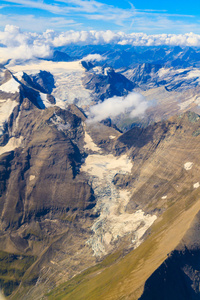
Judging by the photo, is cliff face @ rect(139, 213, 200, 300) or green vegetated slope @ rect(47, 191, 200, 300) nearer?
cliff face @ rect(139, 213, 200, 300)

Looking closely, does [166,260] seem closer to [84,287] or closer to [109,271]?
[109,271]

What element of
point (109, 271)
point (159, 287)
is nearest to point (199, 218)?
point (159, 287)

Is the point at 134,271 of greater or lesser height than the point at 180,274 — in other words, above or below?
below

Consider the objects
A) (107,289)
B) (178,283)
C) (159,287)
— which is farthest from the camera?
(107,289)

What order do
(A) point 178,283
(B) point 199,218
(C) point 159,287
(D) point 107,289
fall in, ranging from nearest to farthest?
(C) point 159,287, (A) point 178,283, (D) point 107,289, (B) point 199,218

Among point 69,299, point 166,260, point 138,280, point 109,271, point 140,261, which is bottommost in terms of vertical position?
point 69,299

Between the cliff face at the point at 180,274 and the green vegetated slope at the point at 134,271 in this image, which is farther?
the green vegetated slope at the point at 134,271

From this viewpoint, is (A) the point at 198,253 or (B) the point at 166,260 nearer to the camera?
(B) the point at 166,260

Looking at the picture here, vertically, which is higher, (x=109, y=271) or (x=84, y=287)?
(x=109, y=271)

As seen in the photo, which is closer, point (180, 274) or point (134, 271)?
point (180, 274)
